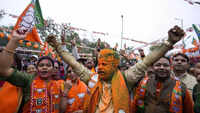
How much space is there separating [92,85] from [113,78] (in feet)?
1.31

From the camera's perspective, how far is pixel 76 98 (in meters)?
2.82

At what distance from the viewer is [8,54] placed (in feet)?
5.40

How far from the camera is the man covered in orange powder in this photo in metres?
1.89

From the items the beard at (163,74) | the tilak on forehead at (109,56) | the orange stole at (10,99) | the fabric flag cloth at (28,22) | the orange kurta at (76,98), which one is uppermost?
the fabric flag cloth at (28,22)

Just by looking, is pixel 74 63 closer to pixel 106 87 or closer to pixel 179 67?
pixel 106 87

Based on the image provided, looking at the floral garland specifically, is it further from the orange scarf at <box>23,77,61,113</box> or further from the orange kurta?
the orange kurta

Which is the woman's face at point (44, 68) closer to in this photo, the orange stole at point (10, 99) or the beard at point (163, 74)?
the orange stole at point (10, 99)

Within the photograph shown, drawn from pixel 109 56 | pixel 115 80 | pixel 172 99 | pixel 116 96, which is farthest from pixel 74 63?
pixel 172 99

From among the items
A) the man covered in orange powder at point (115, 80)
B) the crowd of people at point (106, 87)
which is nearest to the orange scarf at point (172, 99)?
the crowd of people at point (106, 87)

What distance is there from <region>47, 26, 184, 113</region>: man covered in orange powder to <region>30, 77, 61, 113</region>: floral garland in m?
0.55

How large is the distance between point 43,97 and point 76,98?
0.73 metres

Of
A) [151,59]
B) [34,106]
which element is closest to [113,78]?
[151,59]

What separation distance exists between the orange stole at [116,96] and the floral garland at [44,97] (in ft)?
1.78

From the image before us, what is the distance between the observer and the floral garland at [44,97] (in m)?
2.17
